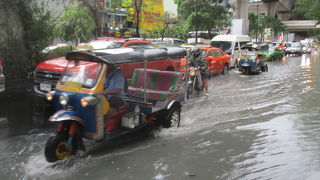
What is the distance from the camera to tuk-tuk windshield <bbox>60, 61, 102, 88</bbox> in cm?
520

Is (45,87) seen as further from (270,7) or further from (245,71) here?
(270,7)

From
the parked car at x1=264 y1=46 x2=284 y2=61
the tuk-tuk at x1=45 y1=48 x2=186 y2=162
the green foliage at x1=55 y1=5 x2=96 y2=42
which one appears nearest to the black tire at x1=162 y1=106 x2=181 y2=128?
the tuk-tuk at x1=45 y1=48 x2=186 y2=162

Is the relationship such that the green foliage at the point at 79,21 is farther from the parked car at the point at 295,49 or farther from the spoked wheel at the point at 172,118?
the parked car at the point at 295,49

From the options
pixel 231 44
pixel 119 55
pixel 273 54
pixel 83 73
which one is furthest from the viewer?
pixel 273 54

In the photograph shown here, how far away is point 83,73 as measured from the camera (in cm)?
536

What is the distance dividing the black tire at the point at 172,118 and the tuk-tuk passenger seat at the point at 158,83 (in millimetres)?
329

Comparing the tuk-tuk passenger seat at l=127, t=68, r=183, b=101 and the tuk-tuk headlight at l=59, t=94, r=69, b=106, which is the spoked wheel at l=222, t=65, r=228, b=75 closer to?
the tuk-tuk passenger seat at l=127, t=68, r=183, b=101

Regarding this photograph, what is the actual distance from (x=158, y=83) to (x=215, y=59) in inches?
371

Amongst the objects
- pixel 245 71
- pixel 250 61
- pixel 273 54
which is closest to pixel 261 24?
pixel 273 54

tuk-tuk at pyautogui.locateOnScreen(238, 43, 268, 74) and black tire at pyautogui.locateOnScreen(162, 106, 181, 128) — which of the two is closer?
black tire at pyautogui.locateOnScreen(162, 106, 181, 128)

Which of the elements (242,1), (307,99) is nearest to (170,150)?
(307,99)

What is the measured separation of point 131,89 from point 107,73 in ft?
4.96

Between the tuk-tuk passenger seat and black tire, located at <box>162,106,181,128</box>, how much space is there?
33 cm

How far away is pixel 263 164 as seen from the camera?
5195mm
